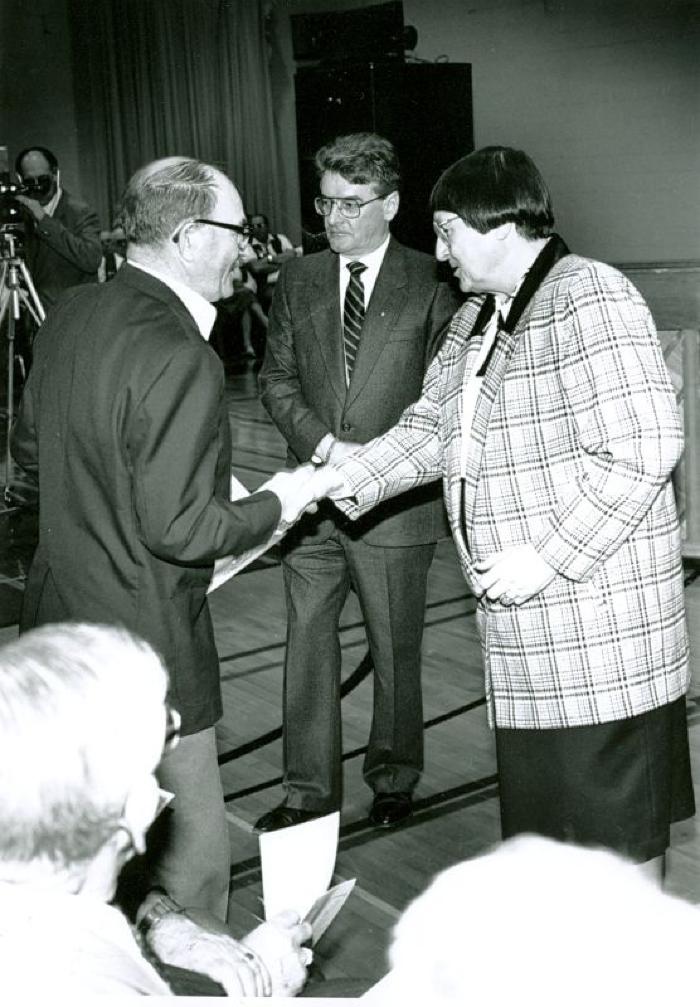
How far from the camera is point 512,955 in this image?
30.7 inches

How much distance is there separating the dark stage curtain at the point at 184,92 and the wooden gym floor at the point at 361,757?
8.86 m

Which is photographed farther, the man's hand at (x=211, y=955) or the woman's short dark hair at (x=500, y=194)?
the woman's short dark hair at (x=500, y=194)

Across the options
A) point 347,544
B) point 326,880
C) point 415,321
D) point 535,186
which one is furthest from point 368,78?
point 326,880

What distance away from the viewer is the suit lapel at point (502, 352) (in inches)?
85.3

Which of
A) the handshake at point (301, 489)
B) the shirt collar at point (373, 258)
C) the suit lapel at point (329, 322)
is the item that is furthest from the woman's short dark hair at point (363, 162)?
the handshake at point (301, 489)

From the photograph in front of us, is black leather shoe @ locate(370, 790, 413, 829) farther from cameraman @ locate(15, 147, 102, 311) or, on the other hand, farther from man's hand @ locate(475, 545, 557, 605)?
cameraman @ locate(15, 147, 102, 311)

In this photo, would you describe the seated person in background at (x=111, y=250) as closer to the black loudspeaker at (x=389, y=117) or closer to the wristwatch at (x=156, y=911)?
the black loudspeaker at (x=389, y=117)

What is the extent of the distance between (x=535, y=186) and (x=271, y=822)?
5.73 feet

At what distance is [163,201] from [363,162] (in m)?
1.12

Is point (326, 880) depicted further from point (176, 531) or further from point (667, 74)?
point (667, 74)

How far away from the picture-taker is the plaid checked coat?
204cm

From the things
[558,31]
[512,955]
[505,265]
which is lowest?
[512,955]

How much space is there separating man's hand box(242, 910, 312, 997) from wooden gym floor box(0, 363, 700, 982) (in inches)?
36.6

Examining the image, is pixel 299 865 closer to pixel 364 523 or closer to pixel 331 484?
pixel 331 484
